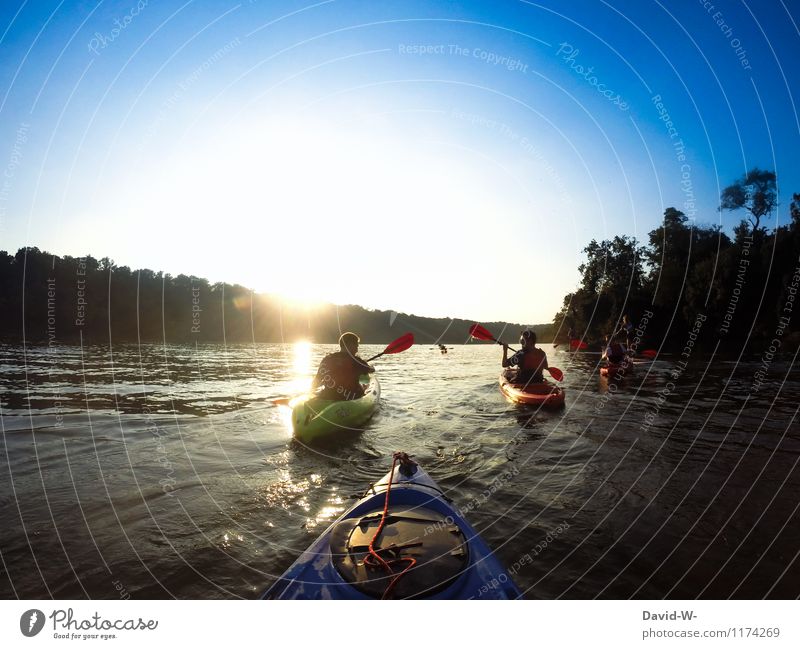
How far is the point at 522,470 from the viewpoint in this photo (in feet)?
23.1

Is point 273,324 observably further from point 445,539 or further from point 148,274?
point 445,539

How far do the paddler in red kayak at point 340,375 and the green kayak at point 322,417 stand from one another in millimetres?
333

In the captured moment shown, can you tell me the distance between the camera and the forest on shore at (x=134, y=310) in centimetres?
4316

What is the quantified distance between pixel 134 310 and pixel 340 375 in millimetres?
56595

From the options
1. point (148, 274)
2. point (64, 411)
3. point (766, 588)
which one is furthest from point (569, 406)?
point (148, 274)

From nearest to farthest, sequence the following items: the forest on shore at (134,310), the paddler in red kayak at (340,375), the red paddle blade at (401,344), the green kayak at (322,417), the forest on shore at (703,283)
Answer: the green kayak at (322,417) → the paddler in red kayak at (340,375) → the red paddle blade at (401,344) → the forest on shore at (703,283) → the forest on shore at (134,310)

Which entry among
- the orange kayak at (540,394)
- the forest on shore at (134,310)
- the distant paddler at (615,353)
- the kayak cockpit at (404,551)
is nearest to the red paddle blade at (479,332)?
the orange kayak at (540,394)

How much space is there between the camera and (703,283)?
36.4 meters

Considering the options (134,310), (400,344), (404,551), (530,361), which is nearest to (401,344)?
(400,344)

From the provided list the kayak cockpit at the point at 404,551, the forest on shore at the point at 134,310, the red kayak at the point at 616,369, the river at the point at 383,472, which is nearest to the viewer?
the kayak cockpit at the point at 404,551

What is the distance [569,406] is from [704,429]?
3645 mm

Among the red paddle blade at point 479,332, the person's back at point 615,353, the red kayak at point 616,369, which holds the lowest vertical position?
the red kayak at point 616,369

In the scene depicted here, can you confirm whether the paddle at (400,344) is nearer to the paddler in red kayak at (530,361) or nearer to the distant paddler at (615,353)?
the paddler in red kayak at (530,361)
